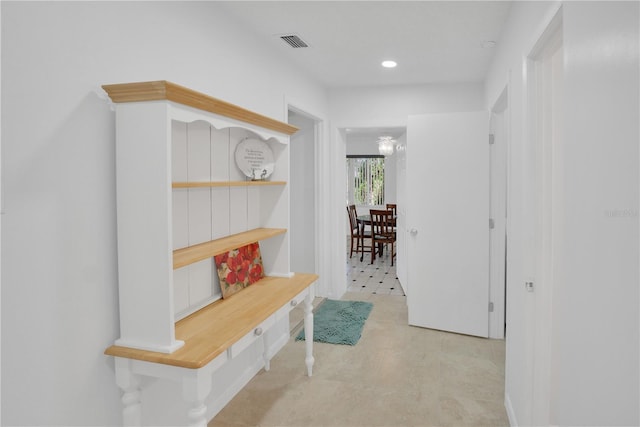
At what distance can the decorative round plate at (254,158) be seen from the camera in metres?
2.58

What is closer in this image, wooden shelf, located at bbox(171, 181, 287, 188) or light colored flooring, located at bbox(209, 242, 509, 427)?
wooden shelf, located at bbox(171, 181, 287, 188)

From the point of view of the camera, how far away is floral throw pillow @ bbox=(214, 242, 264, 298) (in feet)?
7.93

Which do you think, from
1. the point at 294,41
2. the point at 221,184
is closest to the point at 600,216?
the point at 221,184

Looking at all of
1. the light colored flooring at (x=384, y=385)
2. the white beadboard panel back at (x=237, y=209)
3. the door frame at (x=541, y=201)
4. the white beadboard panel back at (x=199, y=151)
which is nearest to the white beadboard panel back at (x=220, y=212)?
the white beadboard panel back at (x=237, y=209)

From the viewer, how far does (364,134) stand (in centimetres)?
935

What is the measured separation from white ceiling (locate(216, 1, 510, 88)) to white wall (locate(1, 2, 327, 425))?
0.92 m

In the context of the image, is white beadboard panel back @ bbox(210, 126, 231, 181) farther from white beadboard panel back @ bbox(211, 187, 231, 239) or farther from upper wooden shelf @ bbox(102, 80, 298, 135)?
upper wooden shelf @ bbox(102, 80, 298, 135)

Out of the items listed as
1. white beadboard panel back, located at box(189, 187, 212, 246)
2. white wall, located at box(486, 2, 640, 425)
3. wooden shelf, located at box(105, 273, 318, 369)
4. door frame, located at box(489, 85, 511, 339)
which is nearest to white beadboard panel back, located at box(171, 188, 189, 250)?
white beadboard panel back, located at box(189, 187, 212, 246)

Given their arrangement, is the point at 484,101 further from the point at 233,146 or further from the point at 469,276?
the point at 233,146

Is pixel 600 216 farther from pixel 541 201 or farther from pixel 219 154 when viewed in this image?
pixel 219 154

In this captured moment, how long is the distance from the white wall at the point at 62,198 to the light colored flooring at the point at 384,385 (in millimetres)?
1102

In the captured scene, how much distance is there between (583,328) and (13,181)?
1.74 m

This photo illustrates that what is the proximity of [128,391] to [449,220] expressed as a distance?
9.59ft

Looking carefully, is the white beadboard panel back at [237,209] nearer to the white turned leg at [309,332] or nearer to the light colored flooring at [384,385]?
the white turned leg at [309,332]
